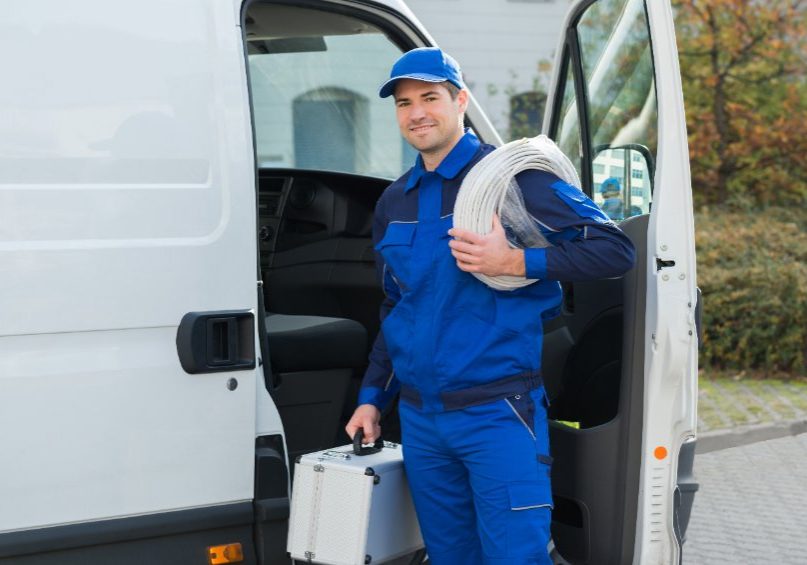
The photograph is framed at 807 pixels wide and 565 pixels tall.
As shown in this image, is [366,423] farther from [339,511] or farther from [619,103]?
[619,103]

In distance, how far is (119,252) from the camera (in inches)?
120

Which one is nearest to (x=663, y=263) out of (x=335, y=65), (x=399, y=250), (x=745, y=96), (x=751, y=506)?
(x=399, y=250)

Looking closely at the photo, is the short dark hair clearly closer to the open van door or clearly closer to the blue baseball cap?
the blue baseball cap

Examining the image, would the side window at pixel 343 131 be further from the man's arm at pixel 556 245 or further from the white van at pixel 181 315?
the man's arm at pixel 556 245

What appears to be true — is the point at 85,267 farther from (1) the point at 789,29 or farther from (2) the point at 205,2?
(1) the point at 789,29

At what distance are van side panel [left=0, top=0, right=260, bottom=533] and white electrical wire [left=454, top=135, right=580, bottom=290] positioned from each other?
1.88 feet

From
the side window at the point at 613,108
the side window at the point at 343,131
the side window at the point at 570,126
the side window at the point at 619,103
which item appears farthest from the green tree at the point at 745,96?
the side window at the point at 619,103

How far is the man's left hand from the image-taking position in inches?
121

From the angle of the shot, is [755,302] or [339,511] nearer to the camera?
[339,511]

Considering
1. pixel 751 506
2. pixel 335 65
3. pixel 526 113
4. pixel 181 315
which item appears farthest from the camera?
pixel 526 113

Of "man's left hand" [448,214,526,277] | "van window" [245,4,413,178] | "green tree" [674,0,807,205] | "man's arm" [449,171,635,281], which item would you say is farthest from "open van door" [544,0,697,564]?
"green tree" [674,0,807,205]

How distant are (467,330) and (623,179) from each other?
110 centimetres

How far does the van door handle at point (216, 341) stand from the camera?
124 inches

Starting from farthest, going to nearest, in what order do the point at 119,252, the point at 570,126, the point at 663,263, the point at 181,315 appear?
the point at 570,126 → the point at 663,263 → the point at 181,315 → the point at 119,252
